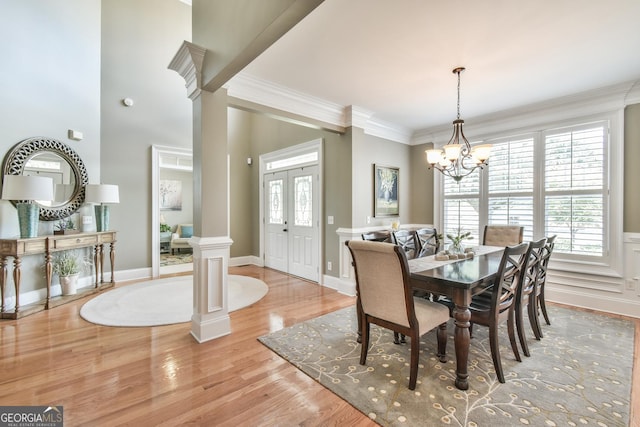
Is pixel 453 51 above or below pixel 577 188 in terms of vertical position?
above

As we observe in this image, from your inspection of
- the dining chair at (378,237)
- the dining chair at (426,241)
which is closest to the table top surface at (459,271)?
the dining chair at (378,237)

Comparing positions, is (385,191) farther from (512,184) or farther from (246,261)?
(246,261)

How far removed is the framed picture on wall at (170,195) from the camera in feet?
25.9

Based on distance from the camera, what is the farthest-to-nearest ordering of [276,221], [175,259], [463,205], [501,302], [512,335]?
[175,259]
[276,221]
[463,205]
[512,335]
[501,302]

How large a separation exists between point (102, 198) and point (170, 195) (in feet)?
13.3

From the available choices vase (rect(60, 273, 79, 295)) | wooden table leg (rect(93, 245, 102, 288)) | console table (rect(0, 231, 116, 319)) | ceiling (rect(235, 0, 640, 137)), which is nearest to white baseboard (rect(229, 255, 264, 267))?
console table (rect(0, 231, 116, 319))

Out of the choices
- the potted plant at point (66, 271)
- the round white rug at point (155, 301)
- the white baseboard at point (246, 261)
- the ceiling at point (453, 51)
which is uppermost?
the ceiling at point (453, 51)

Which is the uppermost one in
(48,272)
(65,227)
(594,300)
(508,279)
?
(65,227)

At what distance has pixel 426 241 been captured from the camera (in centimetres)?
350

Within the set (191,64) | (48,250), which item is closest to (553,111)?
(191,64)

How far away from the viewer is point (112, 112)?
15.0 ft

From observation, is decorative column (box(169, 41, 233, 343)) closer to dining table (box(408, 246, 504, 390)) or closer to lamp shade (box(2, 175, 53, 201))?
dining table (box(408, 246, 504, 390))

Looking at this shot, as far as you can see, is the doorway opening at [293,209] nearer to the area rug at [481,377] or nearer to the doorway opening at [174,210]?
the doorway opening at [174,210]

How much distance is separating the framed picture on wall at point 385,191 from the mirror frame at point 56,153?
447cm
